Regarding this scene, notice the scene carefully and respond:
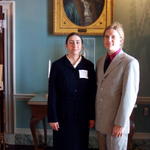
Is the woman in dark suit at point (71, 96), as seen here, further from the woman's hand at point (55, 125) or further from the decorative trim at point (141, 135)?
the decorative trim at point (141, 135)

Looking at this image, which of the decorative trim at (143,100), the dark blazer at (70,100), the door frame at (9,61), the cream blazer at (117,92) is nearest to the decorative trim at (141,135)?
the decorative trim at (143,100)

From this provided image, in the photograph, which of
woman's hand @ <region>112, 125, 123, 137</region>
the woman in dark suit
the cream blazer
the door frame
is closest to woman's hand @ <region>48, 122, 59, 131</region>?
the woman in dark suit

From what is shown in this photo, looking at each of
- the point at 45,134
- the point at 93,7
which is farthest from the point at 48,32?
the point at 45,134

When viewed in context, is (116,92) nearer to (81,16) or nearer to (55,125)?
(55,125)

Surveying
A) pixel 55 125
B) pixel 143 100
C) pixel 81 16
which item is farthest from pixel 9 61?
pixel 143 100

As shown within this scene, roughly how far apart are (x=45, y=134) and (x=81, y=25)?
1.33 metres

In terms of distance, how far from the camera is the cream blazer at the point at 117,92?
5.74 feet

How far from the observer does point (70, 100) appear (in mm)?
2031

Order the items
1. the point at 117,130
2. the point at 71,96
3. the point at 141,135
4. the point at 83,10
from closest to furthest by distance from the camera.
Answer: the point at 117,130, the point at 71,96, the point at 83,10, the point at 141,135

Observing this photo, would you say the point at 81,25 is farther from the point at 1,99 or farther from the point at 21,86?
the point at 1,99

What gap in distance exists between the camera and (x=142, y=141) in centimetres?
308

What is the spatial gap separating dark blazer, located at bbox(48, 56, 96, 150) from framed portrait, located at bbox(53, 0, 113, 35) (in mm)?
1022

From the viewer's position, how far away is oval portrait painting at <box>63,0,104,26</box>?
2981mm

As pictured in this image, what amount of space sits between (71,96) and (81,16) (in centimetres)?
→ 129
